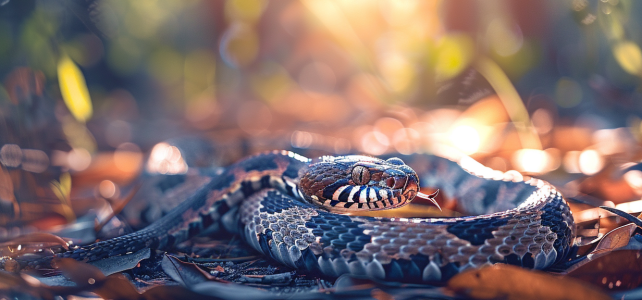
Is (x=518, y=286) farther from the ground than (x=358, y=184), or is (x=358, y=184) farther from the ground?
(x=358, y=184)

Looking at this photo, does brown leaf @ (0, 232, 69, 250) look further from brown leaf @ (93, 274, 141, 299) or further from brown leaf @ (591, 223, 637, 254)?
brown leaf @ (591, 223, 637, 254)

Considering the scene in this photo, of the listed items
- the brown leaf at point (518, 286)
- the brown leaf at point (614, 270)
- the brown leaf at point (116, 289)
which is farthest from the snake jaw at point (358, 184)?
the brown leaf at point (116, 289)

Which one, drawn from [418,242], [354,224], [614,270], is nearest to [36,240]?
[354,224]

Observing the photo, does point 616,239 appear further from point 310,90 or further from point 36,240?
point 310,90

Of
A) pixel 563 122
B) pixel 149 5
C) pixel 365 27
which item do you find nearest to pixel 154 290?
pixel 365 27

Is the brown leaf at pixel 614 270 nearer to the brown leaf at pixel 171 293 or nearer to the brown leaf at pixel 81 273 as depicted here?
the brown leaf at pixel 171 293

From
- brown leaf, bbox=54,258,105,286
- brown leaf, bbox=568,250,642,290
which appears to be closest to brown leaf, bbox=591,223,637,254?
brown leaf, bbox=568,250,642,290
